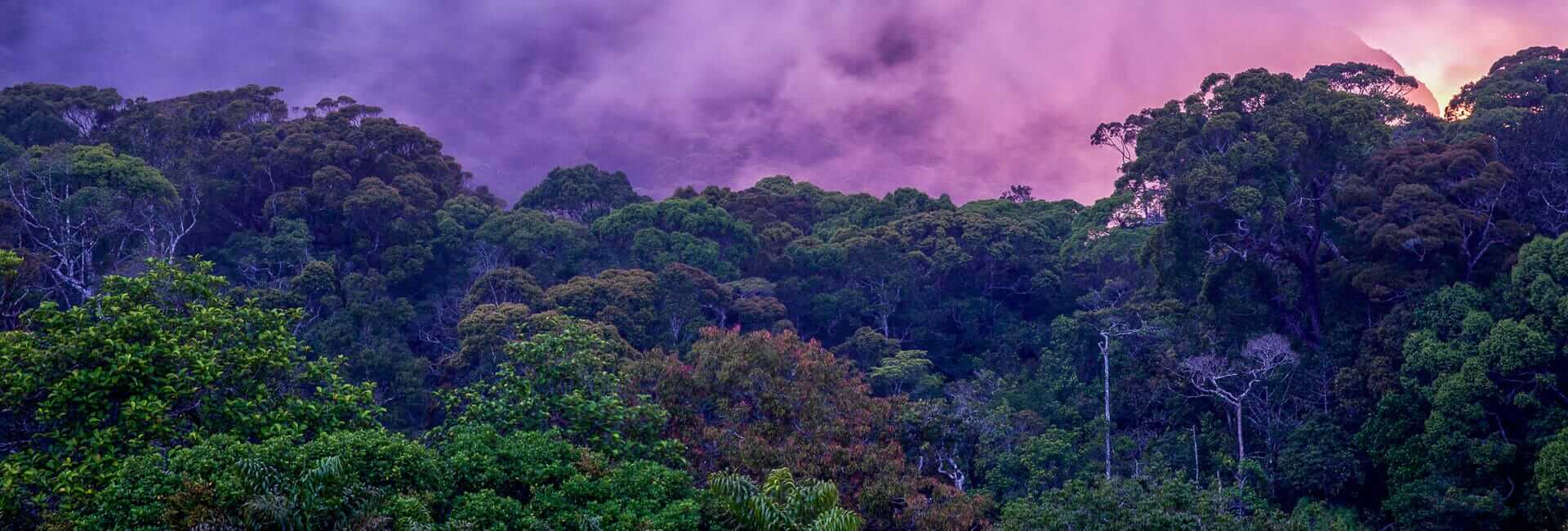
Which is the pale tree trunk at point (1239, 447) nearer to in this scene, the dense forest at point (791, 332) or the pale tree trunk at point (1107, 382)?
the dense forest at point (791, 332)

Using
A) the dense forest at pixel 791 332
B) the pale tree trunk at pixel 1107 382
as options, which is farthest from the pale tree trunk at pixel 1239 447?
the pale tree trunk at pixel 1107 382

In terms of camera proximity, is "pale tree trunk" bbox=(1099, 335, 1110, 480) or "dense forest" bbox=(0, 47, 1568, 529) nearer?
"dense forest" bbox=(0, 47, 1568, 529)

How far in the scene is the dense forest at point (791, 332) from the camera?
39.1ft

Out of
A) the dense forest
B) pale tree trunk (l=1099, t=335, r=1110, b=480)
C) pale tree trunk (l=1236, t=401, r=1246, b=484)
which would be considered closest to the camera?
the dense forest

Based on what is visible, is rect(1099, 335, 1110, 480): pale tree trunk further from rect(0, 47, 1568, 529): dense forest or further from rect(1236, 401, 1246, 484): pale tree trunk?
rect(1236, 401, 1246, 484): pale tree trunk

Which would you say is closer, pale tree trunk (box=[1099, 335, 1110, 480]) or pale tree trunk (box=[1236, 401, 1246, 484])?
pale tree trunk (box=[1236, 401, 1246, 484])

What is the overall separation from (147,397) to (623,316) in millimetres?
14978

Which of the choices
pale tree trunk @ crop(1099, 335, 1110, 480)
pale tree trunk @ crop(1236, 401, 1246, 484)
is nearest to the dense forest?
pale tree trunk @ crop(1236, 401, 1246, 484)

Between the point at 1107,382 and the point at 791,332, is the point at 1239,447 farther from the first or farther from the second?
the point at 791,332

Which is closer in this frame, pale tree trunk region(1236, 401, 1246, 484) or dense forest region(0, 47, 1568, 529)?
dense forest region(0, 47, 1568, 529)

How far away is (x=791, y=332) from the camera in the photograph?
17812mm

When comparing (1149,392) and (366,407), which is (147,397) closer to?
(366,407)

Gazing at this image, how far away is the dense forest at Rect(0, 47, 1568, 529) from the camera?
39.1ft

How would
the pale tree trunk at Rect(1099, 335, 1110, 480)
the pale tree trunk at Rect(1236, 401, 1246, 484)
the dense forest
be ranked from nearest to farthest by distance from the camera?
the dense forest
the pale tree trunk at Rect(1236, 401, 1246, 484)
the pale tree trunk at Rect(1099, 335, 1110, 480)
